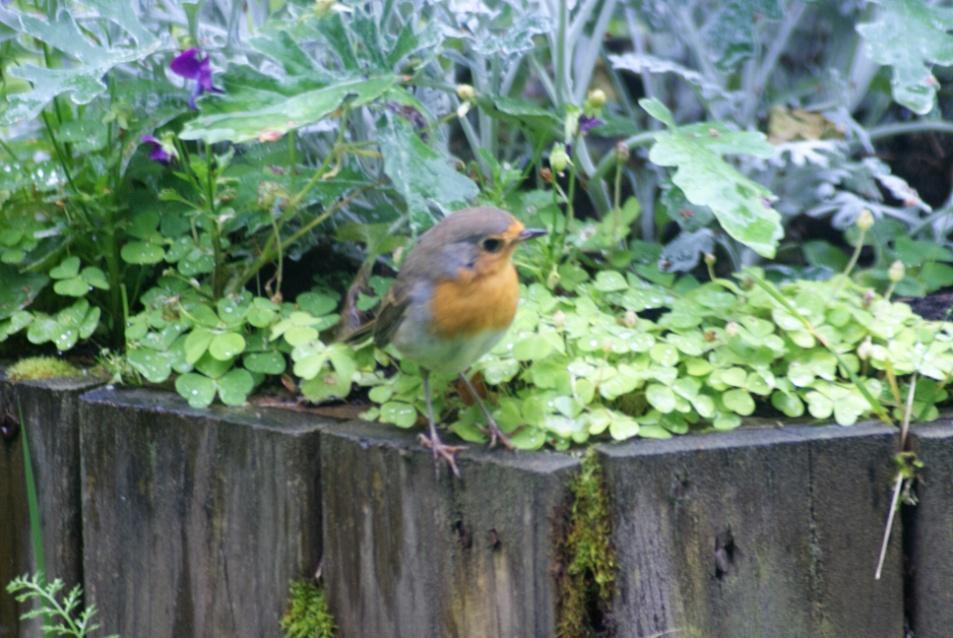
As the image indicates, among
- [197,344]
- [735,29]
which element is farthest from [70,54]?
[735,29]

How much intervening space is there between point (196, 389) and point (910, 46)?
176 cm

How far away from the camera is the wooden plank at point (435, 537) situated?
Answer: 2.20 m

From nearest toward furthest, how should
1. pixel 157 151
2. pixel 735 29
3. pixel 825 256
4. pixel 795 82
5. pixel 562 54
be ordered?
pixel 157 151 → pixel 562 54 → pixel 735 29 → pixel 825 256 → pixel 795 82

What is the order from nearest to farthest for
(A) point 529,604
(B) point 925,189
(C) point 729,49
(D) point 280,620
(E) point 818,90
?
(A) point 529,604 → (D) point 280,620 → (C) point 729,49 → (E) point 818,90 → (B) point 925,189

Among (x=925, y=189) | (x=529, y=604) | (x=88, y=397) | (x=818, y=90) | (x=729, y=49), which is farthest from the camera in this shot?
(x=925, y=189)

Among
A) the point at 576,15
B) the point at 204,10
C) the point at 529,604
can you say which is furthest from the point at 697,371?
the point at 204,10

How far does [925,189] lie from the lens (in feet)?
12.5

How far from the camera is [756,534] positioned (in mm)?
2275

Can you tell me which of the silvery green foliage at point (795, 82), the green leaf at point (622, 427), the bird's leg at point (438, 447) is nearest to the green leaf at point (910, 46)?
the silvery green foliage at point (795, 82)

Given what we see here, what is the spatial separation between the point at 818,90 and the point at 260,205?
68.1 inches

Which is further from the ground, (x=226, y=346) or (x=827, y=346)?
(x=827, y=346)

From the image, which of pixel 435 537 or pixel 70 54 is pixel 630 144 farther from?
pixel 70 54

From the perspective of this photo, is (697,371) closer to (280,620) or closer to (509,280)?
(509,280)

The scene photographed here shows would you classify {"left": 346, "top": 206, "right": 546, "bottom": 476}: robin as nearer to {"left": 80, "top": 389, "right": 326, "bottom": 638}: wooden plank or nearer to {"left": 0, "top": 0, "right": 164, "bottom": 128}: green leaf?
{"left": 80, "top": 389, "right": 326, "bottom": 638}: wooden plank
